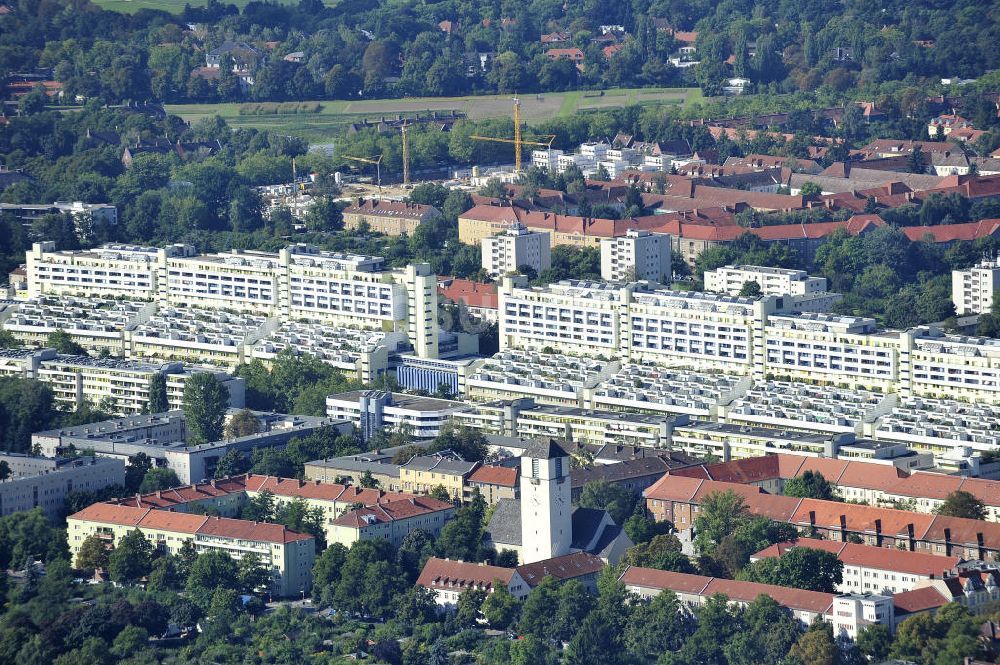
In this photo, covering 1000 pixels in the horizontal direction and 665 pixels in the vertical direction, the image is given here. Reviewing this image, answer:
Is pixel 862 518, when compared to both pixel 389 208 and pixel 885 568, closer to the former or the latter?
pixel 885 568

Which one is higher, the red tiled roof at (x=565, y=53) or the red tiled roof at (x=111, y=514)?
the red tiled roof at (x=565, y=53)

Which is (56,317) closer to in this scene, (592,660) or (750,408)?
(750,408)

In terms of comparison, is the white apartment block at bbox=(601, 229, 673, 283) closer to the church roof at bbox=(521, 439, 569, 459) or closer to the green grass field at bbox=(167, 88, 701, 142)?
the church roof at bbox=(521, 439, 569, 459)

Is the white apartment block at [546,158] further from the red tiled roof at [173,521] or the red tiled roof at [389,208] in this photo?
the red tiled roof at [173,521]

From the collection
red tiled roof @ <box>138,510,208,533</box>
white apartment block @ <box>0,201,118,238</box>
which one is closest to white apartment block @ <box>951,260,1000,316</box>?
red tiled roof @ <box>138,510,208,533</box>

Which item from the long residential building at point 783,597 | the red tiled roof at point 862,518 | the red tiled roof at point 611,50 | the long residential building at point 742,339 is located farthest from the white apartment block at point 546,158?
the long residential building at point 783,597

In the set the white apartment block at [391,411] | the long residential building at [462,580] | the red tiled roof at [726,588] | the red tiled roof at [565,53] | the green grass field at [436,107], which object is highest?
the red tiled roof at [565,53]

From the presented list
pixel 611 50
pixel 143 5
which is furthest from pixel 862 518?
pixel 143 5
